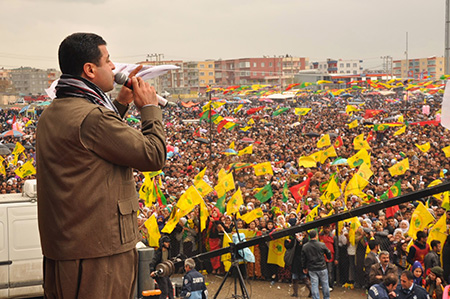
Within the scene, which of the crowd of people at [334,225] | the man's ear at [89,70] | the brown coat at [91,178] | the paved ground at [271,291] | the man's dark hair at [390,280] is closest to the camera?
the brown coat at [91,178]

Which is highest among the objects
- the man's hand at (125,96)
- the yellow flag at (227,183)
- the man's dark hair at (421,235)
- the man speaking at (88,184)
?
the man's hand at (125,96)

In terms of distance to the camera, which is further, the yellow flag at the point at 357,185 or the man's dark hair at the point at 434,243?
the yellow flag at the point at 357,185

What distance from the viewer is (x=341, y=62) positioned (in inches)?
6511

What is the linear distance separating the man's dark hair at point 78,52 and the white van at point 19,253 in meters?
6.16

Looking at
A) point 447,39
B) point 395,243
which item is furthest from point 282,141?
point 395,243

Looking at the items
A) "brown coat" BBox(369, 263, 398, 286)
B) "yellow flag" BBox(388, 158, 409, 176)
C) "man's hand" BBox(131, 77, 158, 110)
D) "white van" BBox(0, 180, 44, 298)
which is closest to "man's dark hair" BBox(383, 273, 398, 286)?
"brown coat" BBox(369, 263, 398, 286)

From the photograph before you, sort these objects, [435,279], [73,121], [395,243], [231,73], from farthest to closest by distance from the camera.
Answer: [231,73]
[395,243]
[435,279]
[73,121]

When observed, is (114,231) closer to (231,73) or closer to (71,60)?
(71,60)

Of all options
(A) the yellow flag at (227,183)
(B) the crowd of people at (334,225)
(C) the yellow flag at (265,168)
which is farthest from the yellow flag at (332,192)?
(C) the yellow flag at (265,168)

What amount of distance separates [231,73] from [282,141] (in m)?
115

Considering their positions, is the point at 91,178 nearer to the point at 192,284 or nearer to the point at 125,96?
the point at 125,96

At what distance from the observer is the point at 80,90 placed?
172cm

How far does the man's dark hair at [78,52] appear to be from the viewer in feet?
5.72

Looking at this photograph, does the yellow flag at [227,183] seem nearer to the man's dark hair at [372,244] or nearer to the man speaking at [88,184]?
the man's dark hair at [372,244]
